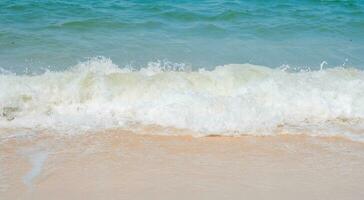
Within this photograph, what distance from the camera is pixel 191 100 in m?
6.45

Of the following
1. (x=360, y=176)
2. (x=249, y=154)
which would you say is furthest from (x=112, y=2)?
(x=360, y=176)

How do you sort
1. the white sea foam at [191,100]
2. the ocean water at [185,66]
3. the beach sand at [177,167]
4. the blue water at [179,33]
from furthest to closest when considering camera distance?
the blue water at [179,33] < the ocean water at [185,66] < the white sea foam at [191,100] < the beach sand at [177,167]

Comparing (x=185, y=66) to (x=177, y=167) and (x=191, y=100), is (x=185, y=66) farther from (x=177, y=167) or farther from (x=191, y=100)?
(x=177, y=167)

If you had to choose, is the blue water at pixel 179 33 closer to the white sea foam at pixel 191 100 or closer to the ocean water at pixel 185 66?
the ocean water at pixel 185 66

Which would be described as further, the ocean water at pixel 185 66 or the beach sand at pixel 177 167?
the ocean water at pixel 185 66

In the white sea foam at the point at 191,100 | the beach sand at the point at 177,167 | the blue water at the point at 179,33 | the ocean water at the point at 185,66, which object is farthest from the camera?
the blue water at the point at 179,33

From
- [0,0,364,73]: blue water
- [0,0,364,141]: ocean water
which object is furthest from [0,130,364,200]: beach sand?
[0,0,364,73]: blue water

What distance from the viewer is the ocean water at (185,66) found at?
6.14 metres

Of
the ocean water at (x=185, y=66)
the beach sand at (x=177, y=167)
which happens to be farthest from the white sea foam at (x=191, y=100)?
the beach sand at (x=177, y=167)

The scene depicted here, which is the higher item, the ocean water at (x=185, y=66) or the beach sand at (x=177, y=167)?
the ocean water at (x=185, y=66)

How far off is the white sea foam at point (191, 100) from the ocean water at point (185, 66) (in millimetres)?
14

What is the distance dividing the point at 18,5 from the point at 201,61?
4182mm

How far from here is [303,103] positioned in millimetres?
6574

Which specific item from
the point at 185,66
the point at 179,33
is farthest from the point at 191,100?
the point at 179,33
